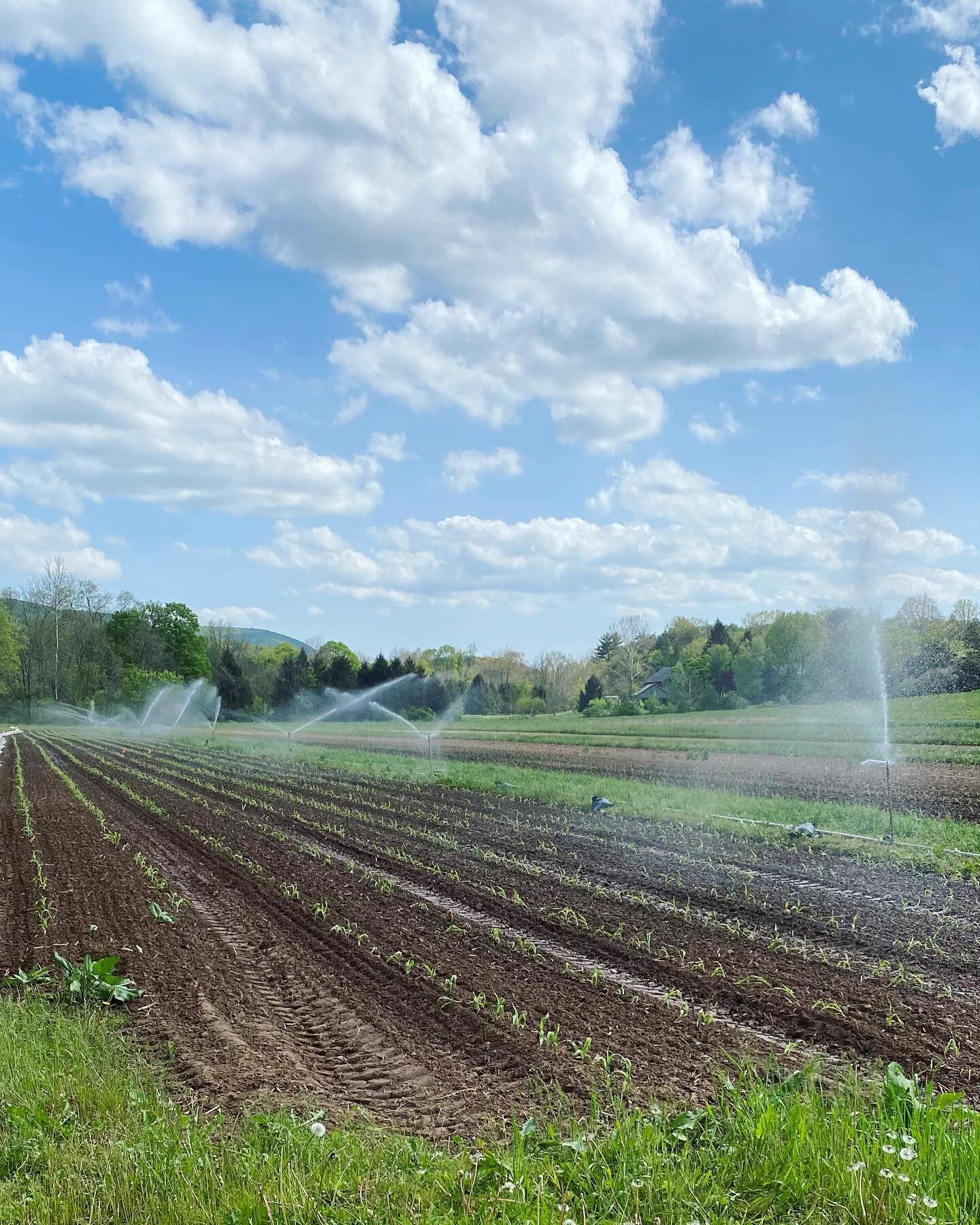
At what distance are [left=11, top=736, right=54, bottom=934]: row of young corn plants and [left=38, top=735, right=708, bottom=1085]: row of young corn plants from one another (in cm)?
277

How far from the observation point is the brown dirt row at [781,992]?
19.4 feet

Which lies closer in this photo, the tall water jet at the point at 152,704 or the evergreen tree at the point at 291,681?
the tall water jet at the point at 152,704

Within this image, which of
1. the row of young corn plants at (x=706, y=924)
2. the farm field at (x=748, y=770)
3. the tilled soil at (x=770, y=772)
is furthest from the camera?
the farm field at (x=748, y=770)

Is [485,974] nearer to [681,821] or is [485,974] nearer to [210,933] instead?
[210,933]

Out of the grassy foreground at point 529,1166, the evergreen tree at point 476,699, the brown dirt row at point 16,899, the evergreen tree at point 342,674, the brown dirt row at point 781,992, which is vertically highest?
the evergreen tree at point 342,674

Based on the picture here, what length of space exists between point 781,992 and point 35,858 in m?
12.2

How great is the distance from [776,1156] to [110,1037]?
4.77 m

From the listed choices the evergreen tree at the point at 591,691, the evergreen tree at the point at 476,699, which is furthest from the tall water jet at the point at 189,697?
the evergreen tree at the point at 591,691

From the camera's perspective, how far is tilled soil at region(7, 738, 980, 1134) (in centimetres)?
568

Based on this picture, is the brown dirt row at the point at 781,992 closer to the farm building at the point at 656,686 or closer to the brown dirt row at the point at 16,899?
the brown dirt row at the point at 16,899

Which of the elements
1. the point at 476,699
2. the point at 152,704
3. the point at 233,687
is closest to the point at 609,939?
the point at 152,704

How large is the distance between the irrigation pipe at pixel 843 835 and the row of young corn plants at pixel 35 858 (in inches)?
430

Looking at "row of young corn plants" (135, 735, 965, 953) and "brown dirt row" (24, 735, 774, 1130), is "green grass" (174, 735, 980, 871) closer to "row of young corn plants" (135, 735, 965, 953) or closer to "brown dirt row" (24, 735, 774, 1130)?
"row of young corn plants" (135, 735, 965, 953)

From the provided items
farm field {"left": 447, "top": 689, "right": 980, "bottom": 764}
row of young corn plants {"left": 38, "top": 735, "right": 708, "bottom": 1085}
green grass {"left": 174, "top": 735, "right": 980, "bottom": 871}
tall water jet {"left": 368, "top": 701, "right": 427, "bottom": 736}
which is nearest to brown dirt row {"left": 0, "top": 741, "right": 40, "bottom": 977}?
row of young corn plants {"left": 38, "top": 735, "right": 708, "bottom": 1085}
